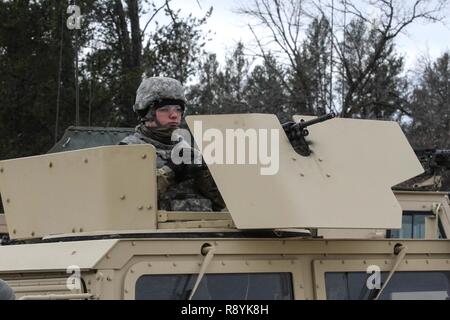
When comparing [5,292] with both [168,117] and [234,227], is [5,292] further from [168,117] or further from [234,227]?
[168,117]

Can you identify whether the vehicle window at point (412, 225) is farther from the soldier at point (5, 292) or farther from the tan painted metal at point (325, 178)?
the soldier at point (5, 292)

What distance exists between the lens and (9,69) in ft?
62.0

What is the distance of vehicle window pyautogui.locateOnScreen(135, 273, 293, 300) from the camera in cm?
449

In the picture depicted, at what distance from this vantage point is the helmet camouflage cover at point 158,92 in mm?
5449

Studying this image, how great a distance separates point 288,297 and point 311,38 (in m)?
16.4

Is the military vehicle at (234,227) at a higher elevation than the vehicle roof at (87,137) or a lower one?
lower

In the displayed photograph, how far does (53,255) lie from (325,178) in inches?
55.1

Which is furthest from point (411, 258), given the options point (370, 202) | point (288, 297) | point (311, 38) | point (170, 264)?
point (311, 38)

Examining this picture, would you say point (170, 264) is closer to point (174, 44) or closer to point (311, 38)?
point (174, 44)

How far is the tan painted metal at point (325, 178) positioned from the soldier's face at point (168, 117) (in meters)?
0.51

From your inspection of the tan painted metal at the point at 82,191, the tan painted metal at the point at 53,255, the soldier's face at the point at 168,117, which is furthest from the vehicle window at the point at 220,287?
the soldier's face at the point at 168,117

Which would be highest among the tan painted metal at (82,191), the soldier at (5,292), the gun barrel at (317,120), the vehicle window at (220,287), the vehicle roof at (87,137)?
the gun barrel at (317,120)

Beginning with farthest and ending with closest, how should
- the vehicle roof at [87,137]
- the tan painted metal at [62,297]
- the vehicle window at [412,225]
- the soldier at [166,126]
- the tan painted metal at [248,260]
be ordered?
1. the vehicle window at [412,225]
2. the vehicle roof at [87,137]
3. the soldier at [166,126]
4. the tan painted metal at [248,260]
5. the tan painted metal at [62,297]

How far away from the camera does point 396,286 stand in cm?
509
